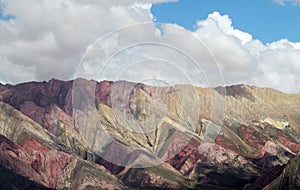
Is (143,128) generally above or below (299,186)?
below

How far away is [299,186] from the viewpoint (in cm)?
16638

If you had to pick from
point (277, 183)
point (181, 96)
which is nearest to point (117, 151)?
point (181, 96)

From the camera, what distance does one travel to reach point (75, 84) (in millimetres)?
61562

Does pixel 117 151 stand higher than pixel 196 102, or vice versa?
pixel 117 151

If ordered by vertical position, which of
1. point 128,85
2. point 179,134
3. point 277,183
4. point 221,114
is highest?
point 277,183

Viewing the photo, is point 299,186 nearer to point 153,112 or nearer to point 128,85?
point 153,112

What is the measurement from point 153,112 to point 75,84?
2998 cm

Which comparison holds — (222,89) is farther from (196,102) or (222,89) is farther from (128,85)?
(128,85)

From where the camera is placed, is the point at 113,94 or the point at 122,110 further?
the point at 122,110

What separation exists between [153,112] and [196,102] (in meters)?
26.5

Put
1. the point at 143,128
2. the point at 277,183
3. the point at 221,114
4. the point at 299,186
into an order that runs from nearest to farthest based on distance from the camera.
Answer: the point at 221,114 < the point at 143,128 < the point at 299,186 < the point at 277,183

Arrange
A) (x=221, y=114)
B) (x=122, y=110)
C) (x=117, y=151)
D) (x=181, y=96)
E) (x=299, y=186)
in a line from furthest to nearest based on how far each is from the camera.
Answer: (x=299, y=186)
(x=117, y=151)
(x=181, y=96)
(x=122, y=110)
(x=221, y=114)

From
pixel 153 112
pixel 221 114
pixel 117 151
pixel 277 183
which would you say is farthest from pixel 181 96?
pixel 277 183

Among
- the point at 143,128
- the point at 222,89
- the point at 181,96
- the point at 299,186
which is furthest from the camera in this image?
the point at 299,186
